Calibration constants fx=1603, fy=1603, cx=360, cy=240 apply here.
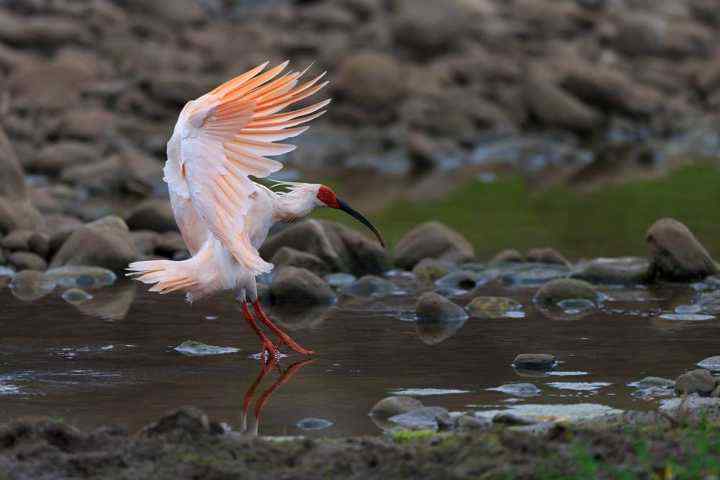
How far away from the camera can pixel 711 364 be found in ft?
30.1

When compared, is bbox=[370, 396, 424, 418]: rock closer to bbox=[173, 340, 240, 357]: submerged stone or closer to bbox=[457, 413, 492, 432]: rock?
bbox=[457, 413, 492, 432]: rock

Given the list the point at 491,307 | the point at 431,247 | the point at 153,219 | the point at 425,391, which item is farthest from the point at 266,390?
the point at 153,219

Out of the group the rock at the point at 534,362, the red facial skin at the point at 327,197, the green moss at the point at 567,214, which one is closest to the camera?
the rock at the point at 534,362

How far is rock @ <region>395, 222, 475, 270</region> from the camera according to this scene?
45.3ft

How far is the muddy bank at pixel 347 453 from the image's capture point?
6121mm

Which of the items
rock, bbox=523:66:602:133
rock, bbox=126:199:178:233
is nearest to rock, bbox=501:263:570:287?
rock, bbox=126:199:178:233

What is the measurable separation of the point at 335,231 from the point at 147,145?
10599 mm

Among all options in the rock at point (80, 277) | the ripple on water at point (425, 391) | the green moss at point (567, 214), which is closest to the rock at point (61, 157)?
the green moss at point (567, 214)

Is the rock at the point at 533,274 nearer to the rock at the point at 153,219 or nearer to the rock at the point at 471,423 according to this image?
the rock at the point at 153,219

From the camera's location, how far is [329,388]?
8750 mm

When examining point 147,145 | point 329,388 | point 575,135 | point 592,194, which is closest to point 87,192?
point 147,145

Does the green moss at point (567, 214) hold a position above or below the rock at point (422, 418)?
above

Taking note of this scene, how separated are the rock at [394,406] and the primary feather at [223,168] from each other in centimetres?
119

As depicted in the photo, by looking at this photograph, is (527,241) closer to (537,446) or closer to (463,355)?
(463,355)
